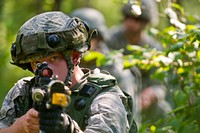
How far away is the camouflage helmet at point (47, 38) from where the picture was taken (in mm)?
6316

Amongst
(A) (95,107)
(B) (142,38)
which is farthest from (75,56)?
(B) (142,38)

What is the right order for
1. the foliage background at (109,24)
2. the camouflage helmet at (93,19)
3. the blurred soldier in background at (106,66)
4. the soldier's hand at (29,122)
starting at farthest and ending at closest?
the camouflage helmet at (93,19), the blurred soldier in background at (106,66), the foliage background at (109,24), the soldier's hand at (29,122)

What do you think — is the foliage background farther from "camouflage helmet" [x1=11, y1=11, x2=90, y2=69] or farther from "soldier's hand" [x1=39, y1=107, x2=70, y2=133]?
"soldier's hand" [x1=39, y1=107, x2=70, y2=133]

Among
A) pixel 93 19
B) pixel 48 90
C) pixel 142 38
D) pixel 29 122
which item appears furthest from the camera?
pixel 142 38

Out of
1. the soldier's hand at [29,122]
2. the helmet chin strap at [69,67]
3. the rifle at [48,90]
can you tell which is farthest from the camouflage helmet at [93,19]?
the rifle at [48,90]

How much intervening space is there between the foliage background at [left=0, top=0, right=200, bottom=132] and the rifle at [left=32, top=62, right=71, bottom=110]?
1.77 meters

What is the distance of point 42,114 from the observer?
5.43 m

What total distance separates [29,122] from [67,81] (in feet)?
1.66

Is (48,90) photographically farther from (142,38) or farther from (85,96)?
(142,38)

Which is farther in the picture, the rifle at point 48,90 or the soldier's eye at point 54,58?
the soldier's eye at point 54,58

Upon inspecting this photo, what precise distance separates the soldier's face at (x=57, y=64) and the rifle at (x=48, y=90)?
0.94ft

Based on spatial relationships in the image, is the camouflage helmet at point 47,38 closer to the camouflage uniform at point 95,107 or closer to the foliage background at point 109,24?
the camouflage uniform at point 95,107

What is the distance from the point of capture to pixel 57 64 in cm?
631

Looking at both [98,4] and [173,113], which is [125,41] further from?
[98,4]
